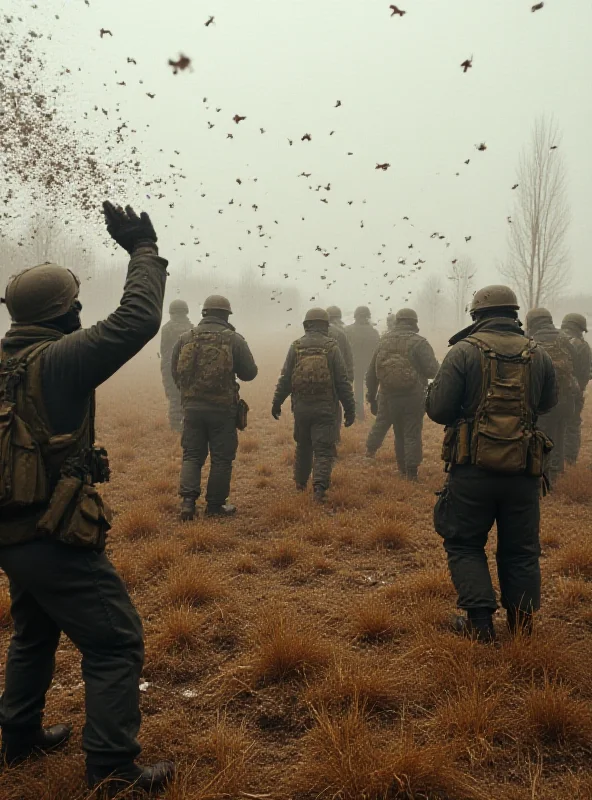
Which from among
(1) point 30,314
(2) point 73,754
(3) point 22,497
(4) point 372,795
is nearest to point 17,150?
(1) point 30,314

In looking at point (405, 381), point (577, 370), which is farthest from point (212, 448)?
point (577, 370)

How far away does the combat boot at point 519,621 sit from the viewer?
3.33 m

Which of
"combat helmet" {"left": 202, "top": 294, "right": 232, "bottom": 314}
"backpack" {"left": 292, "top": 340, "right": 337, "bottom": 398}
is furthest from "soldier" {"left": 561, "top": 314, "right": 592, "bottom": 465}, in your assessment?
"combat helmet" {"left": 202, "top": 294, "right": 232, "bottom": 314}

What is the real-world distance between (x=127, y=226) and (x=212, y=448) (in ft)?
13.8

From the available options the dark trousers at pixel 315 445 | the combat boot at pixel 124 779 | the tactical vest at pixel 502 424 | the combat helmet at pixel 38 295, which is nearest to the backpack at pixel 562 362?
the dark trousers at pixel 315 445

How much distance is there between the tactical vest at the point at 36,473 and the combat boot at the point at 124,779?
3.00ft

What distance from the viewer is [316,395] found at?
→ 699 cm

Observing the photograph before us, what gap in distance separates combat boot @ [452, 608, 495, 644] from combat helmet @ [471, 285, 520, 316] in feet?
7.01

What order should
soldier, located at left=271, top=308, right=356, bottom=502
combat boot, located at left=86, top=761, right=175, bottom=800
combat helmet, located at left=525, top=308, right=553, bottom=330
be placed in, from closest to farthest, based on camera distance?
1. combat boot, located at left=86, top=761, right=175, bottom=800
2. soldier, located at left=271, top=308, right=356, bottom=502
3. combat helmet, located at left=525, top=308, right=553, bottom=330

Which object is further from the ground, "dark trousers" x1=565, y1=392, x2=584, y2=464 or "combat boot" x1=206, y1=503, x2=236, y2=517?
"dark trousers" x1=565, y1=392, x2=584, y2=464

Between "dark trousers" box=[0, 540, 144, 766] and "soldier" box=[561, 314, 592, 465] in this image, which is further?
"soldier" box=[561, 314, 592, 465]

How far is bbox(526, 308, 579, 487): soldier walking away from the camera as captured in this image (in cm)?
766

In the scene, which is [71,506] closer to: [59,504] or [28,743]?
[59,504]

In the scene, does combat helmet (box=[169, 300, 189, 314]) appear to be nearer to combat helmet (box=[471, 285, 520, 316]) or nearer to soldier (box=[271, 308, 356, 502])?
soldier (box=[271, 308, 356, 502])
